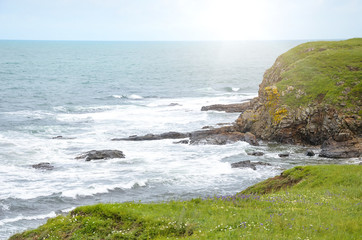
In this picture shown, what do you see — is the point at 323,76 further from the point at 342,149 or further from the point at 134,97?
the point at 134,97

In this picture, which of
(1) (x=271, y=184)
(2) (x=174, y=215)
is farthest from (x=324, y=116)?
(2) (x=174, y=215)

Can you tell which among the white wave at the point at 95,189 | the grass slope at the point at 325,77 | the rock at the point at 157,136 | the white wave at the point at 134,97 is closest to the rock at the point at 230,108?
the grass slope at the point at 325,77

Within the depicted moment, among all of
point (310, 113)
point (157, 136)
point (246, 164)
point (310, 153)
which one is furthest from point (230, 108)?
point (246, 164)

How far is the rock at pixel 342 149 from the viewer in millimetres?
35156

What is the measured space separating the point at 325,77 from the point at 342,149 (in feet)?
40.2

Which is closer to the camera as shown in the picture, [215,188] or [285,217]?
[285,217]

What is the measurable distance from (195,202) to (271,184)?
26.6ft

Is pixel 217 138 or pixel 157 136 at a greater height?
pixel 217 138

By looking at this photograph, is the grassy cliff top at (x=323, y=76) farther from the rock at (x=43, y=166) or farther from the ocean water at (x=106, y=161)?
the rock at (x=43, y=166)

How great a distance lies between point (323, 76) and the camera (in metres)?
45.5

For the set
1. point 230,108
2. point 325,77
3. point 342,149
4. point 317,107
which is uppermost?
point 325,77

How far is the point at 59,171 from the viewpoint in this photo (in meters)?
33.6

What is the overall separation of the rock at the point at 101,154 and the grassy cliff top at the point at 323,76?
62.6 ft

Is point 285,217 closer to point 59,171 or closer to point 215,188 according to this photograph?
point 215,188
